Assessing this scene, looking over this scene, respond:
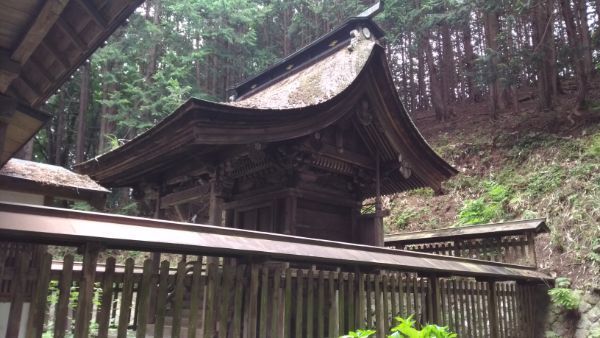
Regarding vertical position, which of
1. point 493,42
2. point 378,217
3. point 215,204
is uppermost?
point 493,42

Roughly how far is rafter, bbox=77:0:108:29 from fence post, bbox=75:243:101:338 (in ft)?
6.60

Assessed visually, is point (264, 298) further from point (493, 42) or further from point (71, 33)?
point (493, 42)

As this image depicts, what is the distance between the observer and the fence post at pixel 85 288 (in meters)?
3.43

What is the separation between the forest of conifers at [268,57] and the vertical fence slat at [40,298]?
51.7 ft

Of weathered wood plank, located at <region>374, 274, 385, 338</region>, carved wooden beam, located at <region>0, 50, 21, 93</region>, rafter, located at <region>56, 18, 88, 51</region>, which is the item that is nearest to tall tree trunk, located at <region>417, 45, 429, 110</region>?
weathered wood plank, located at <region>374, 274, 385, 338</region>

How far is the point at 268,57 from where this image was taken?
25.7 m

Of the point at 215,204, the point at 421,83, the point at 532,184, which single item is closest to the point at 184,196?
the point at 215,204

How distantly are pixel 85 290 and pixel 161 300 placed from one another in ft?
2.08

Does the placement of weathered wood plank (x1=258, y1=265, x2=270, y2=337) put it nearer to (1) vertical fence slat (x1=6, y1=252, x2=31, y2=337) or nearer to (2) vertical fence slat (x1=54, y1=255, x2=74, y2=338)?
(2) vertical fence slat (x1=54, y1=255, x2=74, y2=338)

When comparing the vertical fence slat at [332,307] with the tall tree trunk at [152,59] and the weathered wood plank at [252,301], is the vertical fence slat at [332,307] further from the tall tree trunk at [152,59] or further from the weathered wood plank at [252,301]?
the tall tree trunk at [152,59]

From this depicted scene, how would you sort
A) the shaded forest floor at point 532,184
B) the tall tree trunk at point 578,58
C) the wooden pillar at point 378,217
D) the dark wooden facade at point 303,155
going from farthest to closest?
the tall tree trunk at point 578,58 < the shaded forest floor at point 532,184 < the wooden pillar at point 378,217 < the dark wooden facade at point 303,155

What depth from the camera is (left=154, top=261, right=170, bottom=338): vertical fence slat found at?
3791 mm

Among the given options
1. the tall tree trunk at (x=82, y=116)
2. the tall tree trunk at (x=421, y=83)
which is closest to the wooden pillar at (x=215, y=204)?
the tall tree trunk at (x=82, y=116)

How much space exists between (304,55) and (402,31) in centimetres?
1169
